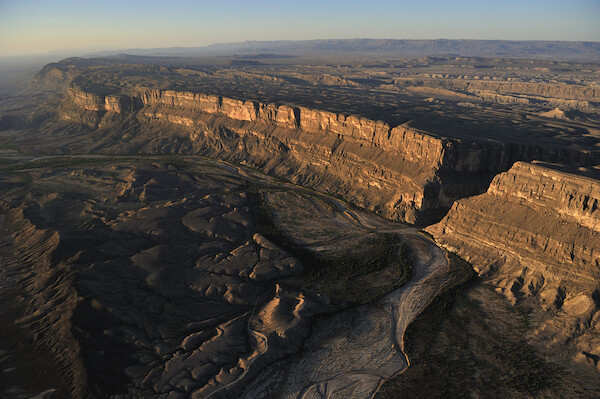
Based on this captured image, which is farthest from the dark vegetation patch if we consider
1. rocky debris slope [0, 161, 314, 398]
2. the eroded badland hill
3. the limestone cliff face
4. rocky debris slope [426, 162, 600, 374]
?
the limestone cliff face

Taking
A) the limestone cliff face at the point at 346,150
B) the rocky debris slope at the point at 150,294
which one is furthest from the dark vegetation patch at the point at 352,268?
the limestone cliff face at the point at 346,150

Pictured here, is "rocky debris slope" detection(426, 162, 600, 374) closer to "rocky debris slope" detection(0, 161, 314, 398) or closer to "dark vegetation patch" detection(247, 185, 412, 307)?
"dark vegetation patch" detection(247, 185, 412, 307)

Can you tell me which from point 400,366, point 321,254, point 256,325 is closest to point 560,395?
point 400,366

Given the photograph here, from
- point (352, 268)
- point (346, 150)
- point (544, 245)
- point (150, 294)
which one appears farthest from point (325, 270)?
point (346, 150)

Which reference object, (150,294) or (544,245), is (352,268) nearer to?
(544,245)

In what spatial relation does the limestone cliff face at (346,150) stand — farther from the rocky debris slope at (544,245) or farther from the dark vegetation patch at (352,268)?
the dark vegetation patch at (352,268)

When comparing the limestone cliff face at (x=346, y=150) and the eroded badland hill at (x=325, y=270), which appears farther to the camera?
the limestone cliff face at (x=346, y=150)

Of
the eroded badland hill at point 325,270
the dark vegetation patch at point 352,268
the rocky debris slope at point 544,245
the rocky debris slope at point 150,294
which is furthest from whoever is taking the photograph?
the dark vegetation patch at point 352,268
